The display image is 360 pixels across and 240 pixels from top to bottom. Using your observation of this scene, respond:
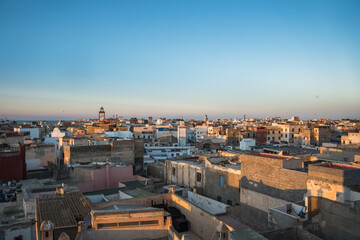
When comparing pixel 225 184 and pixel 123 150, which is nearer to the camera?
pixel 225 184

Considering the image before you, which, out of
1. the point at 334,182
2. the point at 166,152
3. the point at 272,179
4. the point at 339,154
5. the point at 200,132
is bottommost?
the point at 166,152

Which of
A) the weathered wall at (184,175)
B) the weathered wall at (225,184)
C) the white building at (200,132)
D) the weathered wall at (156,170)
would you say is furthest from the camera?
the white building at (200,132)

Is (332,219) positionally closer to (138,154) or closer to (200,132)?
(138,154)

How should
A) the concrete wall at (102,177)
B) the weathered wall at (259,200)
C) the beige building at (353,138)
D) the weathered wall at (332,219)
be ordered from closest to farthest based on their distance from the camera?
1. the weathered wall at (332,219)
2. the weathered wall at (259,200)
3. the concrete wall at (102,177)
4. the beige building at (353,138)

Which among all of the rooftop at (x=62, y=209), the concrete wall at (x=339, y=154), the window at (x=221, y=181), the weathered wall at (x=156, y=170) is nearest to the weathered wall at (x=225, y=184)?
the window at (x=221, y=181)

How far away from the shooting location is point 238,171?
1769 centimetres

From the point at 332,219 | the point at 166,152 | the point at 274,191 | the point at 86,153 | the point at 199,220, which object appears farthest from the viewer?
the point at 166,152

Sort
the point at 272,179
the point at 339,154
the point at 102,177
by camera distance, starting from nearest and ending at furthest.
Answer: the point at 272,179 < the point at 339,154 < the point at 102,177

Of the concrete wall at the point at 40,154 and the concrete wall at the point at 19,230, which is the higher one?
the concrete wall at the point at 40,154

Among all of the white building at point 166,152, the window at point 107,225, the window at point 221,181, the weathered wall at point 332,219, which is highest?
the weathered wall at point 332,219

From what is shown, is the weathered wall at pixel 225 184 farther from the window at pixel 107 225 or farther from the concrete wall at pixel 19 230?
the concrete wall at pixel 19 230

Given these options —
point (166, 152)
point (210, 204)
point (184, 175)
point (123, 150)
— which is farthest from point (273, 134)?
point (210, 204)

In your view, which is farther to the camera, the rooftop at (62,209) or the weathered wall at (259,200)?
the weathered wall at (259,200)

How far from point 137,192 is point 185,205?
4382 mm
